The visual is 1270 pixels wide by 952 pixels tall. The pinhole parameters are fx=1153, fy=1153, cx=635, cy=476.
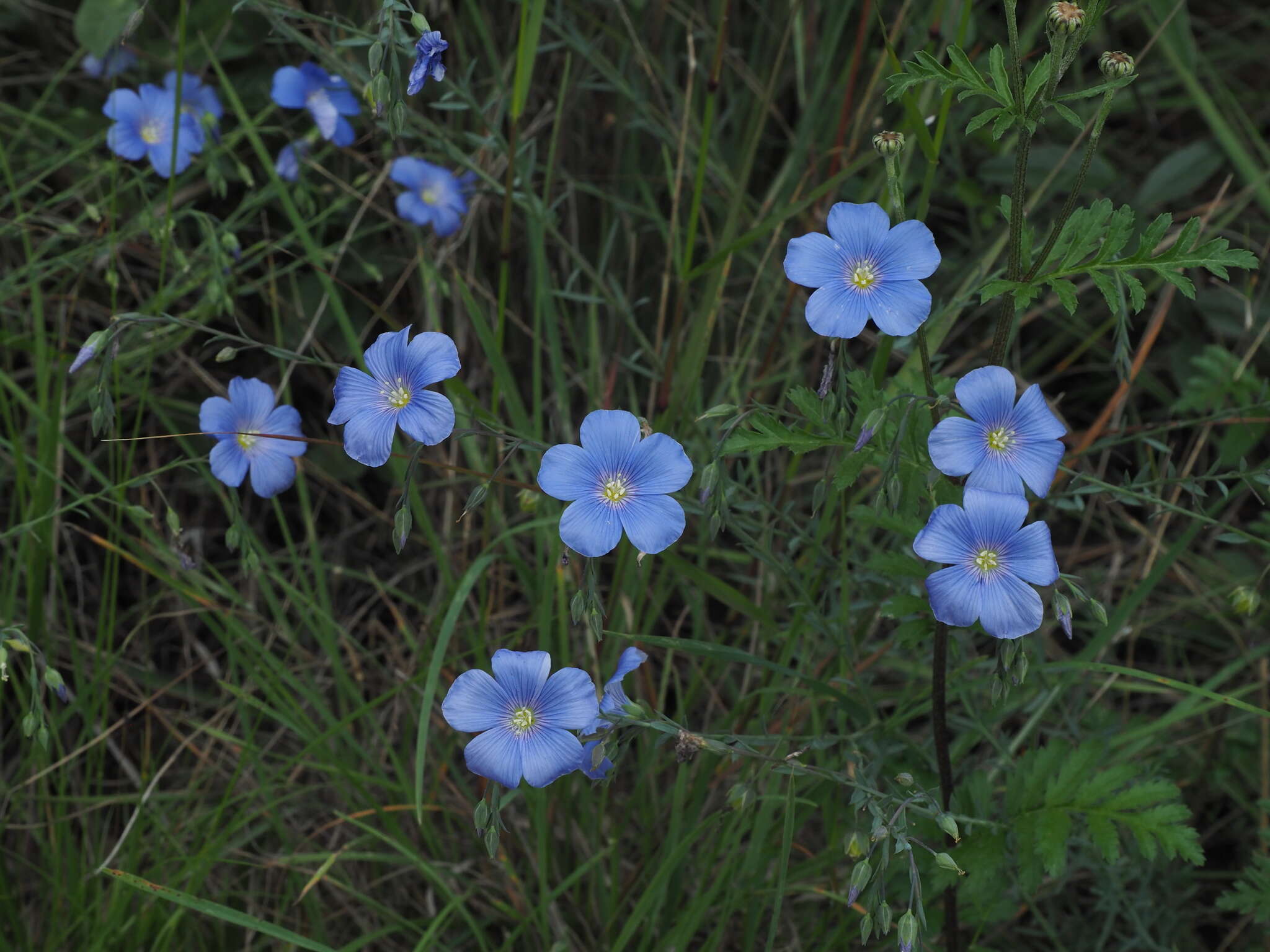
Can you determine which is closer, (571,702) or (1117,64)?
(1117,64)

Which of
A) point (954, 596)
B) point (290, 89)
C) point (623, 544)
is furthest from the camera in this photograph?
point (290, 89)

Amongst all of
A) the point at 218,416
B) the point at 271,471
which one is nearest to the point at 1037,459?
the point at 271,471

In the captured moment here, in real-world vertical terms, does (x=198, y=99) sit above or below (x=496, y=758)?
above

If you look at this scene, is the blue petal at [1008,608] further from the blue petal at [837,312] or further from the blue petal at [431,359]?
the blue petal at [431,359]

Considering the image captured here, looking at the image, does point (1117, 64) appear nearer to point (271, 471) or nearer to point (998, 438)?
point (998, 438)

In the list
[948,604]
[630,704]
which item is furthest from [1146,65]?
[630,704]

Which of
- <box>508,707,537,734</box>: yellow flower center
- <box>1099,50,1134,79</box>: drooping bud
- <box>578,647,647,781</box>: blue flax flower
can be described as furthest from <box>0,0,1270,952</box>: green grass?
<box>1099,50,1134,79</box>: drooping bud

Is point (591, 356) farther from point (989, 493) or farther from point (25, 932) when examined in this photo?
point (25, 932)
